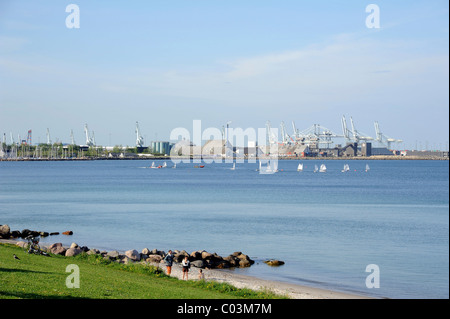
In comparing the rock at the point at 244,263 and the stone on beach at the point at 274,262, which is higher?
the rock at the point at 244,263

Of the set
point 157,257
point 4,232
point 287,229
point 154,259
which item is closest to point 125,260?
point 154,259

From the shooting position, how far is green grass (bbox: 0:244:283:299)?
43.6ft

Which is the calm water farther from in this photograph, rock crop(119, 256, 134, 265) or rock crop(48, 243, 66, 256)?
rock crop(48, 243, 66, 256)

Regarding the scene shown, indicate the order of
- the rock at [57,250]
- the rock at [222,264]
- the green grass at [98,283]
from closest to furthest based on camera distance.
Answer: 1. the green grass at [98,283]
2. the rock at [57,250]
3. the rock at [222,264]

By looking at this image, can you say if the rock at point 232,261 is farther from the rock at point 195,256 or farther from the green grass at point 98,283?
the green grass at point 98,283

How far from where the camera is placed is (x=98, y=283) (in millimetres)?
15180

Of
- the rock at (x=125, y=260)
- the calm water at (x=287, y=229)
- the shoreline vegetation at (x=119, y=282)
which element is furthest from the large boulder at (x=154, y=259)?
the calm water at (x=287, y=229)

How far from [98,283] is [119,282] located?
71 centimetres

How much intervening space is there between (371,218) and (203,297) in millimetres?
32721

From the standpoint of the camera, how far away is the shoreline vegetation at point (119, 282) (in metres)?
13.6

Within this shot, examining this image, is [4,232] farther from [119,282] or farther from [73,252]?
[119,282]

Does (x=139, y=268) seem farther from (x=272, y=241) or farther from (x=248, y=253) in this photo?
(x=272, y=241)

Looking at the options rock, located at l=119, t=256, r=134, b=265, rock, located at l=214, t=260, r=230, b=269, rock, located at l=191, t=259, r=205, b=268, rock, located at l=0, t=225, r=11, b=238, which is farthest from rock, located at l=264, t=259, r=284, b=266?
rock, located at l=0, t=225, r=11, b=238
